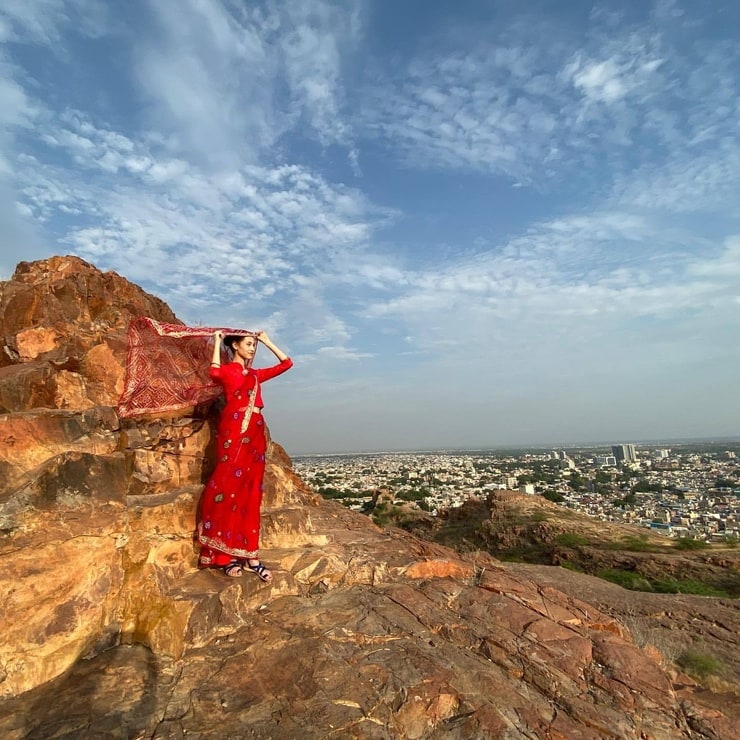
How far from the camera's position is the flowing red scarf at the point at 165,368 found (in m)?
6.83

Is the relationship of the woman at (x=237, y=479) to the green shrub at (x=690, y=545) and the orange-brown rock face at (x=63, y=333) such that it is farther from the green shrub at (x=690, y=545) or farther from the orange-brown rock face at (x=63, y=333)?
the green shrub at (x=690, y=545)

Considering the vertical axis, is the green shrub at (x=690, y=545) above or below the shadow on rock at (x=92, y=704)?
below

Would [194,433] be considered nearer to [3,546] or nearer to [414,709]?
[3,546]

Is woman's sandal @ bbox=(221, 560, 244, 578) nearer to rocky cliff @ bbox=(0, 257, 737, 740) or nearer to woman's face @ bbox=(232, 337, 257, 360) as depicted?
rocky cliff @ bbox=(0, 257, 737, 740)

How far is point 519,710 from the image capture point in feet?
13.6

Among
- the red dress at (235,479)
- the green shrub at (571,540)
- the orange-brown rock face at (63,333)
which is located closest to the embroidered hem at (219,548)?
the red dress at (235,479)

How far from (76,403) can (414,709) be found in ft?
18.5

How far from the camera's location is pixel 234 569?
5582mm

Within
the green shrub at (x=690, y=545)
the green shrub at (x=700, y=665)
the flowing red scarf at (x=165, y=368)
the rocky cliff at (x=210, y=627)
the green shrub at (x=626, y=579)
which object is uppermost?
the flowing red scarf at (x=165, y=368)

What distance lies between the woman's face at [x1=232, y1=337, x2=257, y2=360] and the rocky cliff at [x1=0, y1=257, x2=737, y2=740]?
134 cm

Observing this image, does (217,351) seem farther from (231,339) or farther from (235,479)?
(235,479)

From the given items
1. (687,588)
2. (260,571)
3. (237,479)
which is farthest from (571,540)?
(237,479)

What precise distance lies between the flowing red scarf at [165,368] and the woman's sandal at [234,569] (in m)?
2.54

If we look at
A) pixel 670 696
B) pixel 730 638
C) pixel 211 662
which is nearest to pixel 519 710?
pixel 670 696
